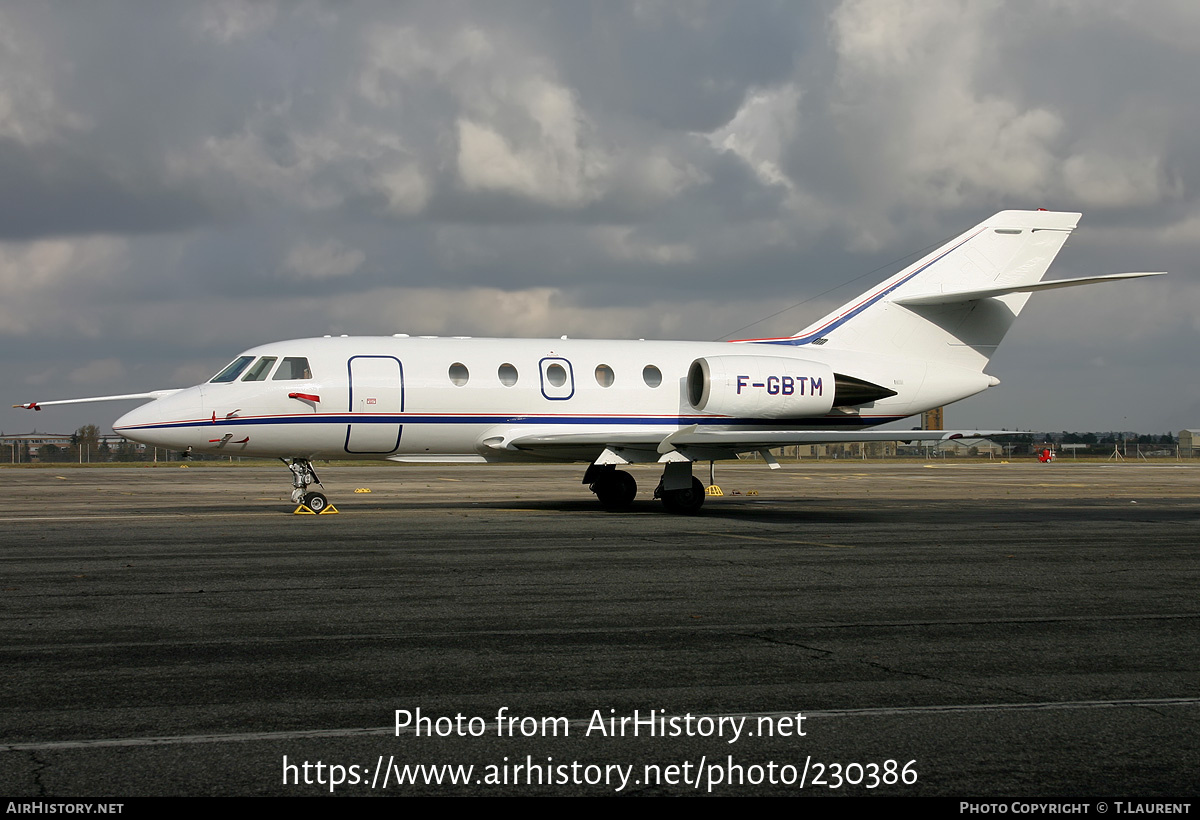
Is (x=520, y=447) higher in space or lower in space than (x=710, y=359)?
lower

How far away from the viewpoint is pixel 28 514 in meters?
21.0

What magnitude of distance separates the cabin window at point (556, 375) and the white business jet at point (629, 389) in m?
0.03

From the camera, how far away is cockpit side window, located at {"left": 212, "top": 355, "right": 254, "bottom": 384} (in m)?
20.5

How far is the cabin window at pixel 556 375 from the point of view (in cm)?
2205

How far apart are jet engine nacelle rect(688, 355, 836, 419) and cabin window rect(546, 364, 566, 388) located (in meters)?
2.78

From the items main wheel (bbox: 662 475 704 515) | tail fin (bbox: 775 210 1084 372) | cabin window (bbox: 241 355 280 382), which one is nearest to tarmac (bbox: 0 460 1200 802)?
cabin window (bbox: 241 355 280 382)

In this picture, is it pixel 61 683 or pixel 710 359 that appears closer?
pixel 61 683

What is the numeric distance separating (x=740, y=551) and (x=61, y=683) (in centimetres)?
884

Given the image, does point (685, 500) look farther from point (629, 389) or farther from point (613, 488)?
point (629, 389)

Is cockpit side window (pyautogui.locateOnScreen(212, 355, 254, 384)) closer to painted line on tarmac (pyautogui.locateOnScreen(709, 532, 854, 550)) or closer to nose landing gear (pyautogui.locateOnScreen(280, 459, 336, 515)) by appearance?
nose landing gear (pyautogui.locateOnScreen(280, 459, 336, 515))

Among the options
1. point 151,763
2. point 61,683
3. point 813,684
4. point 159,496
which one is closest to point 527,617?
point 813,684

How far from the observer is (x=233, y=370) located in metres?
20.7

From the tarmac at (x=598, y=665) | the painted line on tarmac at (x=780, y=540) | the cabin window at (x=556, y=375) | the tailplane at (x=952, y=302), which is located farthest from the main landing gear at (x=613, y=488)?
the tarmac at (x=598, y=665)

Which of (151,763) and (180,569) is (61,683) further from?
(180,569)
